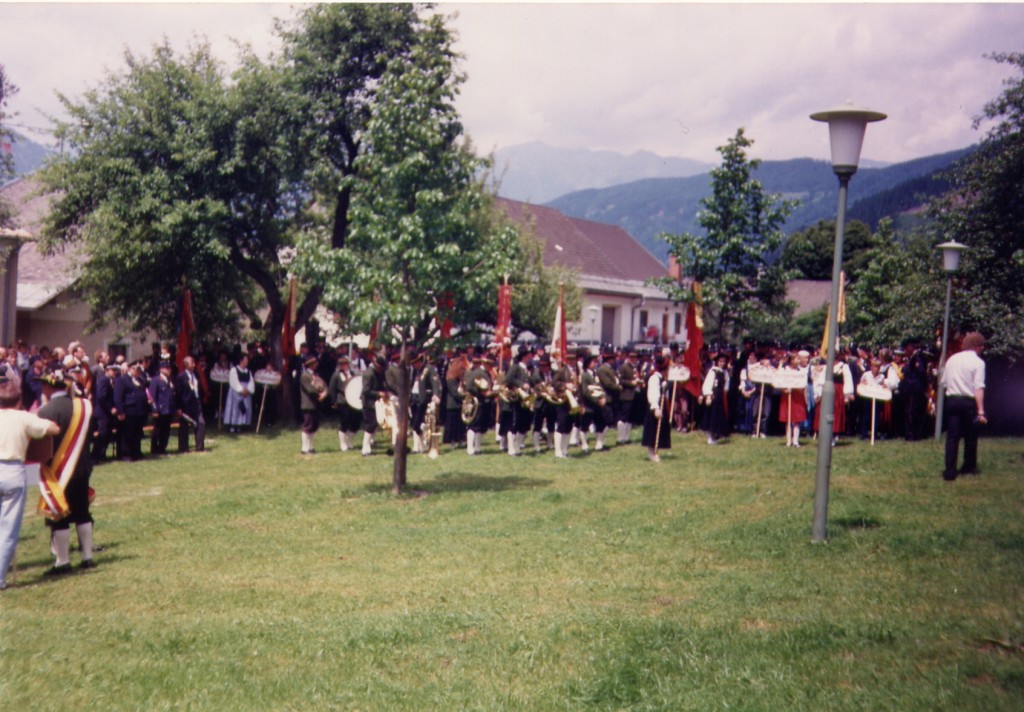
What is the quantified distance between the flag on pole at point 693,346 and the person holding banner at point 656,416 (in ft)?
3.04

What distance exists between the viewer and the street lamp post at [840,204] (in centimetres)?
999

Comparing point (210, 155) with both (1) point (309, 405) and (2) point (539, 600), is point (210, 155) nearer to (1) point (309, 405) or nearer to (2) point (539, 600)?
(1) point (309, 405)

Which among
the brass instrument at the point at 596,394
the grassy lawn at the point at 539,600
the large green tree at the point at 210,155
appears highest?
the large green tree at the point at 210,155

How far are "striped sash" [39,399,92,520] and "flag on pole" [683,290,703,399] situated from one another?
12.7 m

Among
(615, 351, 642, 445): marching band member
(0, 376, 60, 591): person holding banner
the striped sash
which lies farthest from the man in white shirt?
(0, 376, 60, 591): person holding banner

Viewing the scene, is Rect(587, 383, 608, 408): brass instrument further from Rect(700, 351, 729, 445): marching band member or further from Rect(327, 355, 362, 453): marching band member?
Rect(327, 355, 362, 453): marching band member

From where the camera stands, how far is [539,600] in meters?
8.54

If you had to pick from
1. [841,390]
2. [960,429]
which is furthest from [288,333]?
[960,429]

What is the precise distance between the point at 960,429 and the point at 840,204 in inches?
210

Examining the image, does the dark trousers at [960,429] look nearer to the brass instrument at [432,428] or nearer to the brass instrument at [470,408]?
the brass instrument at [470,408]

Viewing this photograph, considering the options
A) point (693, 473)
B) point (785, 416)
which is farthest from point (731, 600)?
point (785, 416)

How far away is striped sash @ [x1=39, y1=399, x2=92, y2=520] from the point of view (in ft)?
33.4

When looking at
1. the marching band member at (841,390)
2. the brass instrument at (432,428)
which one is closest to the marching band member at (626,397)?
the marching band member at (841,390)

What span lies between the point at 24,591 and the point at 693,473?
10.7 metres
